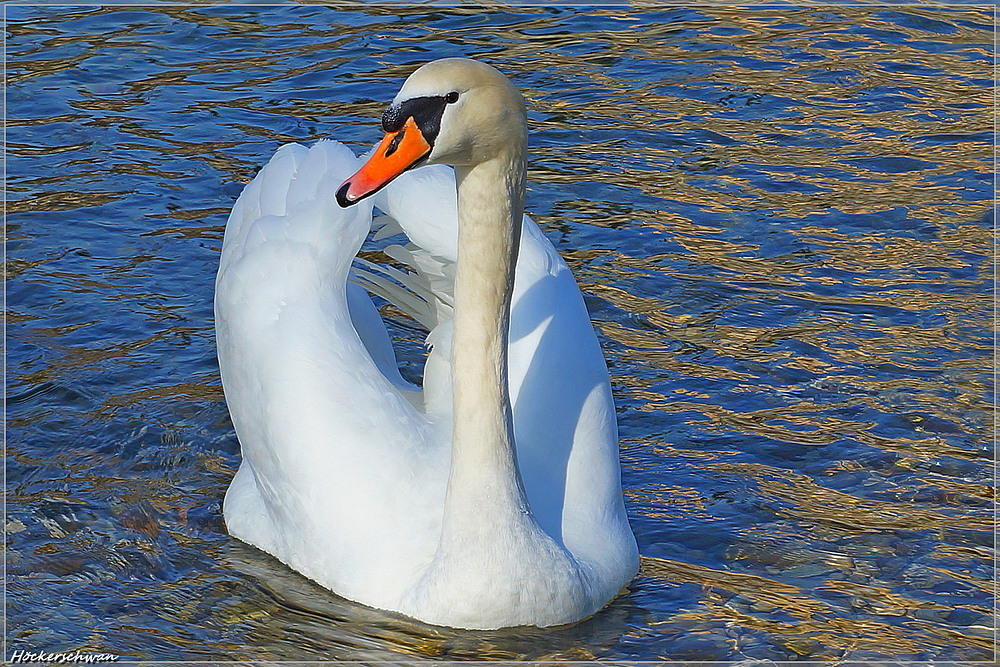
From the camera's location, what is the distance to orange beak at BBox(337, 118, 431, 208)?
383cm

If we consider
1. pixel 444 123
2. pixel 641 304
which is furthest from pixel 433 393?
pixel 641 304

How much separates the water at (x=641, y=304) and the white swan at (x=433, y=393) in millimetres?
182

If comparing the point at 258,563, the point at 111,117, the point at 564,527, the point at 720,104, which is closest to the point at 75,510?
the point at 258,563

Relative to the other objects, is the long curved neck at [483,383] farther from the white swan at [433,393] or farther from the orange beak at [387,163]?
the orange beak at [387,163]

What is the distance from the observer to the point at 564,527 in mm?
4793

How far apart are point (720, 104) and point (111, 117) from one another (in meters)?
3.82

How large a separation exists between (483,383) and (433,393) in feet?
3.00

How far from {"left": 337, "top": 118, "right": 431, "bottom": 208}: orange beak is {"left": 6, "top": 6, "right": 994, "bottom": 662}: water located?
1511mm

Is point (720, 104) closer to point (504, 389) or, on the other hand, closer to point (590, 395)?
point (590, 395)

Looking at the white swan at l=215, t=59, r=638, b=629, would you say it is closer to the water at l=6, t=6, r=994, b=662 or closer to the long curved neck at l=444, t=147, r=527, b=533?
the long curved neck at l=444, t=147, r=527, b=533

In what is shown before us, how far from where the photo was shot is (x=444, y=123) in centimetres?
A: 398

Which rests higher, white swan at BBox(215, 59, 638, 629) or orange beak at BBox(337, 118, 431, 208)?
orange beak at BBox(337, 118, 431, 208)

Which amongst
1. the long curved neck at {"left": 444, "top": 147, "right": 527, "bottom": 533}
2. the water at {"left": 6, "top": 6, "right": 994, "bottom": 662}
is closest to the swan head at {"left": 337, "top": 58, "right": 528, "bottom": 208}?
the long curved neck at {"left": 444, "top": 147, "right": 527, "bottom": 533}

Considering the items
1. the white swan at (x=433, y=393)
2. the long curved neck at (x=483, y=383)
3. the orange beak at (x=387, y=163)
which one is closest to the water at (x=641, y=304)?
the white swan at (x=433, y=393)
